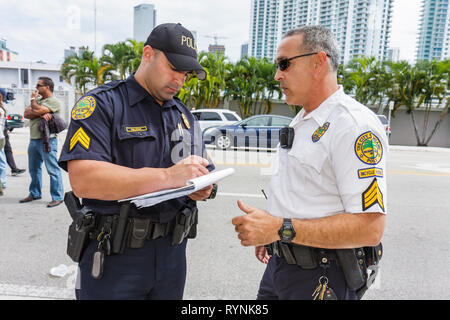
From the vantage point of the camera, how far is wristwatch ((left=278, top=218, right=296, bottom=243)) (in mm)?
1305

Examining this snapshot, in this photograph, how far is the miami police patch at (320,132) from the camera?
1.40 metres

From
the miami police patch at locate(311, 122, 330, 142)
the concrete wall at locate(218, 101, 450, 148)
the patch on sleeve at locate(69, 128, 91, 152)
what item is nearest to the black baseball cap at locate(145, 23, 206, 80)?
the patch on sleeve at locate(69, 128, 91, 152)

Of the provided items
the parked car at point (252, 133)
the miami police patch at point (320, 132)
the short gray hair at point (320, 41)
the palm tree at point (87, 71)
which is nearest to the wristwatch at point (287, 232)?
the miami police patch at point (320, 132)

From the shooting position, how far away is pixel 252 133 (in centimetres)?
1258

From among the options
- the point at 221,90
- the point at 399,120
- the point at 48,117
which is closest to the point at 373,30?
the point at 399,120

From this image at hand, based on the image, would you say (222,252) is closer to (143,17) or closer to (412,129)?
(412,129)

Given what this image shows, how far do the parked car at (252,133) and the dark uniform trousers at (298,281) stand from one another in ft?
35.5

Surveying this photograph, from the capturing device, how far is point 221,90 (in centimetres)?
2256

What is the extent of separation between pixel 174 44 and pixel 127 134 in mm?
468

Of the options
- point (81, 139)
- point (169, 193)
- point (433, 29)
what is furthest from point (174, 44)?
point (433, 29)

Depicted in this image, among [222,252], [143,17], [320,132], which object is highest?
[143,17]

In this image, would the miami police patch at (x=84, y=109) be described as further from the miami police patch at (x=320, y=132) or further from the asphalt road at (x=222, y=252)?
the asphalt road at (x=222, y=252)

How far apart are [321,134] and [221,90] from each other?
71.0ft
